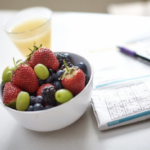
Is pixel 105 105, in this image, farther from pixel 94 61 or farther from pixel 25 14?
pixel 25 14

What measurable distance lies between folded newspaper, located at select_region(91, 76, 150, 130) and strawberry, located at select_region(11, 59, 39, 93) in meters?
0.19

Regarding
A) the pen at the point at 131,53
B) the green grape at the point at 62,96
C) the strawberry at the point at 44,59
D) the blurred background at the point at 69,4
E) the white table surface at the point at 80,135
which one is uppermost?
the strawberry at the point at 44,59

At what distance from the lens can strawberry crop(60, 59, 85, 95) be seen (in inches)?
19.3

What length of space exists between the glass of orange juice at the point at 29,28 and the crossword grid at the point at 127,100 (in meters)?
0.36

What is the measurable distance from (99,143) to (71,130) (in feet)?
0.29

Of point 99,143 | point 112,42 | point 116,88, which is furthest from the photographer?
point 112,42

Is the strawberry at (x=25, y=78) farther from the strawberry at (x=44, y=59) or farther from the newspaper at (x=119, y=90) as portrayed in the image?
the newspaper at (x=119, y=90)

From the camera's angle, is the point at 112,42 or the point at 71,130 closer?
the point at 71,130

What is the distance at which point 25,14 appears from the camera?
924 mm

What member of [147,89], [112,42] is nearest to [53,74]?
[147,89]

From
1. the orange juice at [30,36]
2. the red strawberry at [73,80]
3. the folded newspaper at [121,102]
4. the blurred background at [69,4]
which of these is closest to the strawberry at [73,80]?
the red strawberry at [73,80]

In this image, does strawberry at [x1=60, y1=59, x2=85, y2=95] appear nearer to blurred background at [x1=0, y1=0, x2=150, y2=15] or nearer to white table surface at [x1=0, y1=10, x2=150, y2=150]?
white table surface at [x1=0, y1=10, x2=150, y2=150]

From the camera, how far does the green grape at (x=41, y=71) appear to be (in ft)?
1.74

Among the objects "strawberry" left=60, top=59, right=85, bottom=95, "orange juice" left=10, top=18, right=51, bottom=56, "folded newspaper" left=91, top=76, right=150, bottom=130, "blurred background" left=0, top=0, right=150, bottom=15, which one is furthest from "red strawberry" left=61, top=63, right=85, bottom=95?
"blurred background" left=0, top=0, right=150, bottom=15
